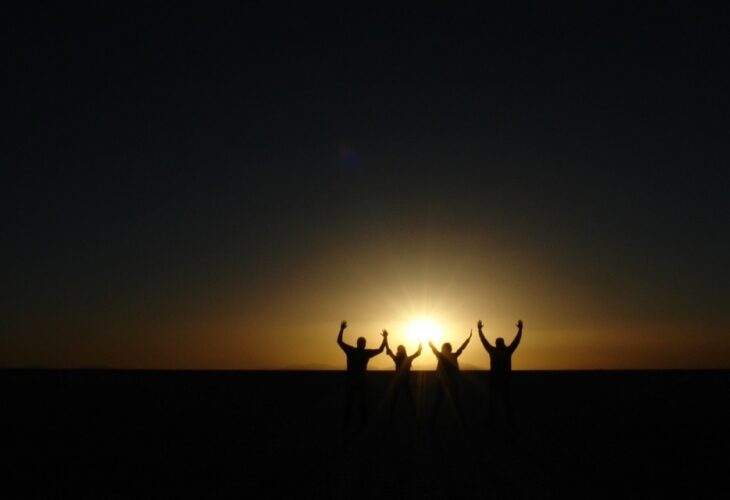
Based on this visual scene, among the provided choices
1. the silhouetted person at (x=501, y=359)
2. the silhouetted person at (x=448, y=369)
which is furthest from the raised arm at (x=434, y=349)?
the silhouetted person at (x=501, y=359)

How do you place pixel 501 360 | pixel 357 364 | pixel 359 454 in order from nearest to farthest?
pixel 359 454
pixel 357 364
pixel 501 360

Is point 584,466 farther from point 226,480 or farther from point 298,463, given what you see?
point 226,480

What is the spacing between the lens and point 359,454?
1198 cm

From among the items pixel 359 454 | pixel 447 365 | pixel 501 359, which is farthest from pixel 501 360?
pixel 359 454

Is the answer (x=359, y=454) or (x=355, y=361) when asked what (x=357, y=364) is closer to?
(x=355, y=361)

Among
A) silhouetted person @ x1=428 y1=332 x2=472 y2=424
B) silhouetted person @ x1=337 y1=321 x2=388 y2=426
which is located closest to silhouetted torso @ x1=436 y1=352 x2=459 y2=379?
silhouetted person @ x1=428 y1=332 x2=472 y2=424

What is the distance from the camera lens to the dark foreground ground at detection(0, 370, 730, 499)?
8992mm

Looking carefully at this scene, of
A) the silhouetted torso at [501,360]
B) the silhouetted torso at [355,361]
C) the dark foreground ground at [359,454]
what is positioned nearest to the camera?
the dark foreground ground at [359,454]

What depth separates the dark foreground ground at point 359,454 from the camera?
8.99 meters

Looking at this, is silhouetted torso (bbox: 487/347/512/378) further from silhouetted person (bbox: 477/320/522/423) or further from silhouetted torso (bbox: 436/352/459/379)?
silhouetted torso (bbox: 436/352/459/379)

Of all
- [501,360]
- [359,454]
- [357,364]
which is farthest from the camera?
[501,360]

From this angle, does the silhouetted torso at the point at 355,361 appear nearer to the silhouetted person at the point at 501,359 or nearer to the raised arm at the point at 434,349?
the raised arm at the point at 434,349

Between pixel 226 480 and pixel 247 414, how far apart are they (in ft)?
33.0

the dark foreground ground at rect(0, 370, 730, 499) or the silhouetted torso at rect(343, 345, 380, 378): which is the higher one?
the silhouetted torso at rect(343, 345, 380, 378)
